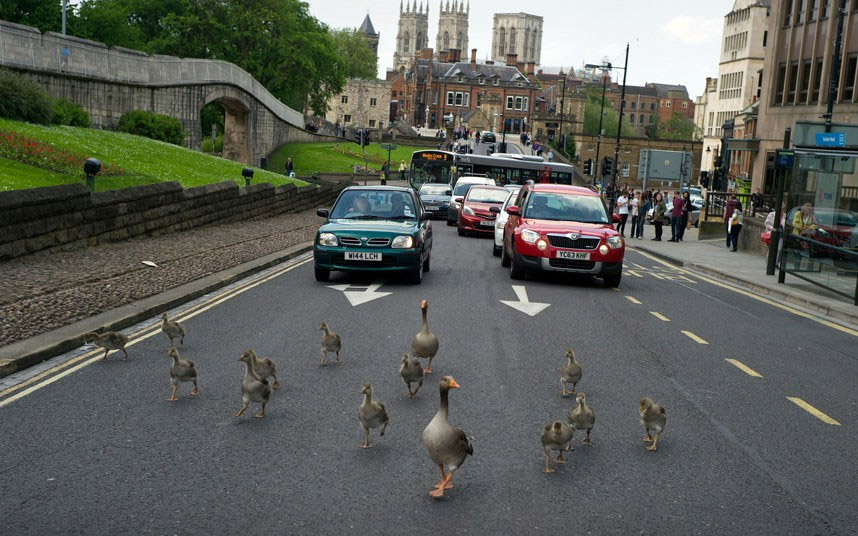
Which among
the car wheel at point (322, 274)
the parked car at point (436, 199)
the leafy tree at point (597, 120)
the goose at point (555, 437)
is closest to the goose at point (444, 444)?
the goose at point (555, 437)

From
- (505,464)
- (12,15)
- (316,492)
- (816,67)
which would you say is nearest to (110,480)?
(316,492)

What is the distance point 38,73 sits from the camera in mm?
33969

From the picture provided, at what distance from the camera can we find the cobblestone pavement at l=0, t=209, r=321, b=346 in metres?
10.7

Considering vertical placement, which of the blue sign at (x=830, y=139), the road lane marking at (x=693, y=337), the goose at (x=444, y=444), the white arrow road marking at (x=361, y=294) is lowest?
the white arrow road marking at (x=361, y=294)

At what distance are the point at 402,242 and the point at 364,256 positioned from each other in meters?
0.67

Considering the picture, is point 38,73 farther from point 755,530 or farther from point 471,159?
point 755,530

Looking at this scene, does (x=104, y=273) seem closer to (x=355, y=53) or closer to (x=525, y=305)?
(x=525, y=305)

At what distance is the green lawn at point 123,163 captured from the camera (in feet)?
64.5

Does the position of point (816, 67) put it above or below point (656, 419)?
above

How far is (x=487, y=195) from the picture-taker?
3120 centimetres

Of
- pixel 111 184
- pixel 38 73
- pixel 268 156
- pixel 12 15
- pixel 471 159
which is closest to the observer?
pixel 111 184

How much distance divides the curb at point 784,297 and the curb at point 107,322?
32.5 feet

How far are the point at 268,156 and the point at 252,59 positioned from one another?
10253 mm

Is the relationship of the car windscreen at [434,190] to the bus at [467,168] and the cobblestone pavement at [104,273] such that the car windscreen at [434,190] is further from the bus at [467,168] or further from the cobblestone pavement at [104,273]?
the cobblestone pavement at [104,273]
